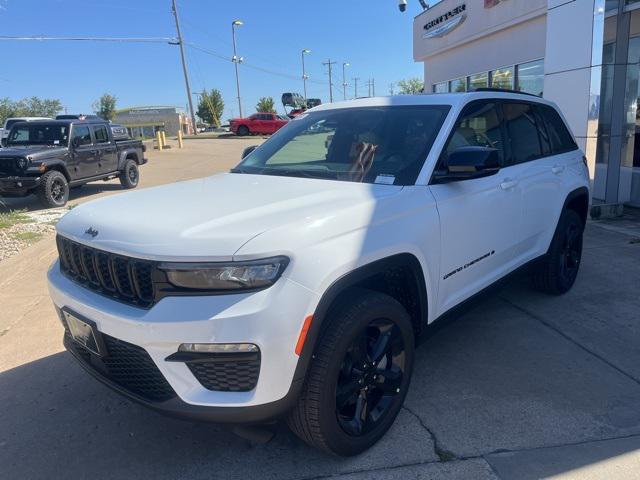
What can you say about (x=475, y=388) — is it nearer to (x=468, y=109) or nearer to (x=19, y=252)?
(x=468, y=109)

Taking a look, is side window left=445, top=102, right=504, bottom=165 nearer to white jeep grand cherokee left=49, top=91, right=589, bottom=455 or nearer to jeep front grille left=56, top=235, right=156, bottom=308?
white jeep grand cherokee left=49, top=91, right=589, bottom=455

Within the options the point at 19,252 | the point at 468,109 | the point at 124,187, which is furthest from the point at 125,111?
the point at 468,109

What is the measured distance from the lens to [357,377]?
2.63 m

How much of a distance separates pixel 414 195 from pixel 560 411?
5.00ft

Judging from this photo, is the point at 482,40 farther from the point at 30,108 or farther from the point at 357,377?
the point at 30,108

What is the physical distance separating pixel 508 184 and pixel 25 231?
299 inches

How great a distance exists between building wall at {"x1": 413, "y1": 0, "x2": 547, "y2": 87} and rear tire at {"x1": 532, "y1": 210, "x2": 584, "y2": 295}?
9674mm

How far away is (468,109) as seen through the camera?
11.6 feet

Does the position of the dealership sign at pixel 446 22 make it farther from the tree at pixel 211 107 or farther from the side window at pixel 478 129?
the tree at pixel 211 107

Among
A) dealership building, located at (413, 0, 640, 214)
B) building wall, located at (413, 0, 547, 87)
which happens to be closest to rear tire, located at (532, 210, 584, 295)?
dealership building, located at (413, 0, 640, 214)

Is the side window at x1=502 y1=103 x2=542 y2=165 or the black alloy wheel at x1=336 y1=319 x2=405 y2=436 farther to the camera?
the side window at x1=502 y1=103 x2=542 y2=165

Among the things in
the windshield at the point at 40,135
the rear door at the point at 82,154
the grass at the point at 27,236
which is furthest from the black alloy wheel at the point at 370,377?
the windshield at the point at 40,135

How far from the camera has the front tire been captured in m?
2.38

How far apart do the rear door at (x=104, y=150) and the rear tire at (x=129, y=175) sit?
0.42 meters
